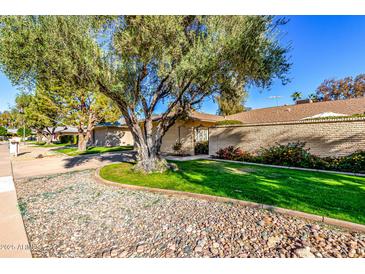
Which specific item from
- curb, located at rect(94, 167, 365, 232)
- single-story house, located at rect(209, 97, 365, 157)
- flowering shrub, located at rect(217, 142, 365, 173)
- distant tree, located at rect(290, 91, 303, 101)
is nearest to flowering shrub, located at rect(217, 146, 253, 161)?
flowering shrub, located at rect(217, 142, 365, 173)

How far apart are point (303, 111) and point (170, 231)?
1724 centimetres

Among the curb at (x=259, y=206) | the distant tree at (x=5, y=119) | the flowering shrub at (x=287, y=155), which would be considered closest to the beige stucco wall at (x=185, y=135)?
the flowering shrub at (x=287, y=155)

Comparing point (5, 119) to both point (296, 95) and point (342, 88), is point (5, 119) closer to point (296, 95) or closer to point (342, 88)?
point (296, 95)

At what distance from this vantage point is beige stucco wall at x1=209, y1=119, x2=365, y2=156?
8.02 meters

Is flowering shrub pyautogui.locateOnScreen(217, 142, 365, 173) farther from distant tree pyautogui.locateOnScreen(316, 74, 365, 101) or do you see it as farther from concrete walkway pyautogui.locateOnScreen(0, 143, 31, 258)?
distant tree pyautogui.locateOnScreen(316, 74, 365, 101)

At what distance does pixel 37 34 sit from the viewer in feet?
16.9

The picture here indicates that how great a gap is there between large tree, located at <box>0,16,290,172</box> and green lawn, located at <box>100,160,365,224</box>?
10.4ft

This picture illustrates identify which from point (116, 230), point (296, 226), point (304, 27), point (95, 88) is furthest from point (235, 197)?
point (304, 27)

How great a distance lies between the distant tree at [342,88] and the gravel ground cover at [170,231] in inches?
1227

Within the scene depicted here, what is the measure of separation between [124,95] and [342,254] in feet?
21.4

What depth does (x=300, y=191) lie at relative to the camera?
4922 millimetres

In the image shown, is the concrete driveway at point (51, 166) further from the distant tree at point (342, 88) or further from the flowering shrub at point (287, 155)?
the distant tree at point (342, 88)

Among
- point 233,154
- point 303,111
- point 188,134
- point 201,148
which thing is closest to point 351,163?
point 233,154
